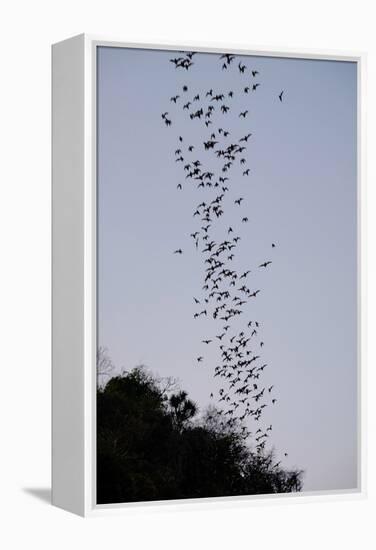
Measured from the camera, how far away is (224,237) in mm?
11289

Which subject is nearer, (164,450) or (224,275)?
(164,450)

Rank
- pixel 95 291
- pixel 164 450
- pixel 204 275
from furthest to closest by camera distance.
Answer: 1. pixel 204 275
2. pixel 164 450
3. pixel 95 291

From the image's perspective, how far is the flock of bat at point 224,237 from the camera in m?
11.2

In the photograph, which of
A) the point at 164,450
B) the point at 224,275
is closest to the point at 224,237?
the point at 224,275

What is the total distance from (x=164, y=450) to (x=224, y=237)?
64.5 inches

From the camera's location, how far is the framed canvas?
35.7 feet

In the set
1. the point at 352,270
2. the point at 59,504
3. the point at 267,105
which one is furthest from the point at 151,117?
the point at 59,504

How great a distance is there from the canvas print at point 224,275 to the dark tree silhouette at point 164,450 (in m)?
0.01

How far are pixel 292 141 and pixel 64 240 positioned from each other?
1929 millimetres

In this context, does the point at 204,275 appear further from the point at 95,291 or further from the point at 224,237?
Answer: the point at 95,291

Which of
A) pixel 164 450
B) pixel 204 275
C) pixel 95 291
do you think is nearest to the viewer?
pixel 95 291

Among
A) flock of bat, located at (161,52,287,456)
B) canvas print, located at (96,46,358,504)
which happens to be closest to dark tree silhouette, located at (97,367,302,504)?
canvas print, located at (96,46,358,504)

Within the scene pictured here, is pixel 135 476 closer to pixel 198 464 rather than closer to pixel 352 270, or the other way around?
pixel 198 464

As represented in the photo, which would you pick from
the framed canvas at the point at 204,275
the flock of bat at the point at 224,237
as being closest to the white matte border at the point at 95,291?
the framed canvas at the point at 204,275
